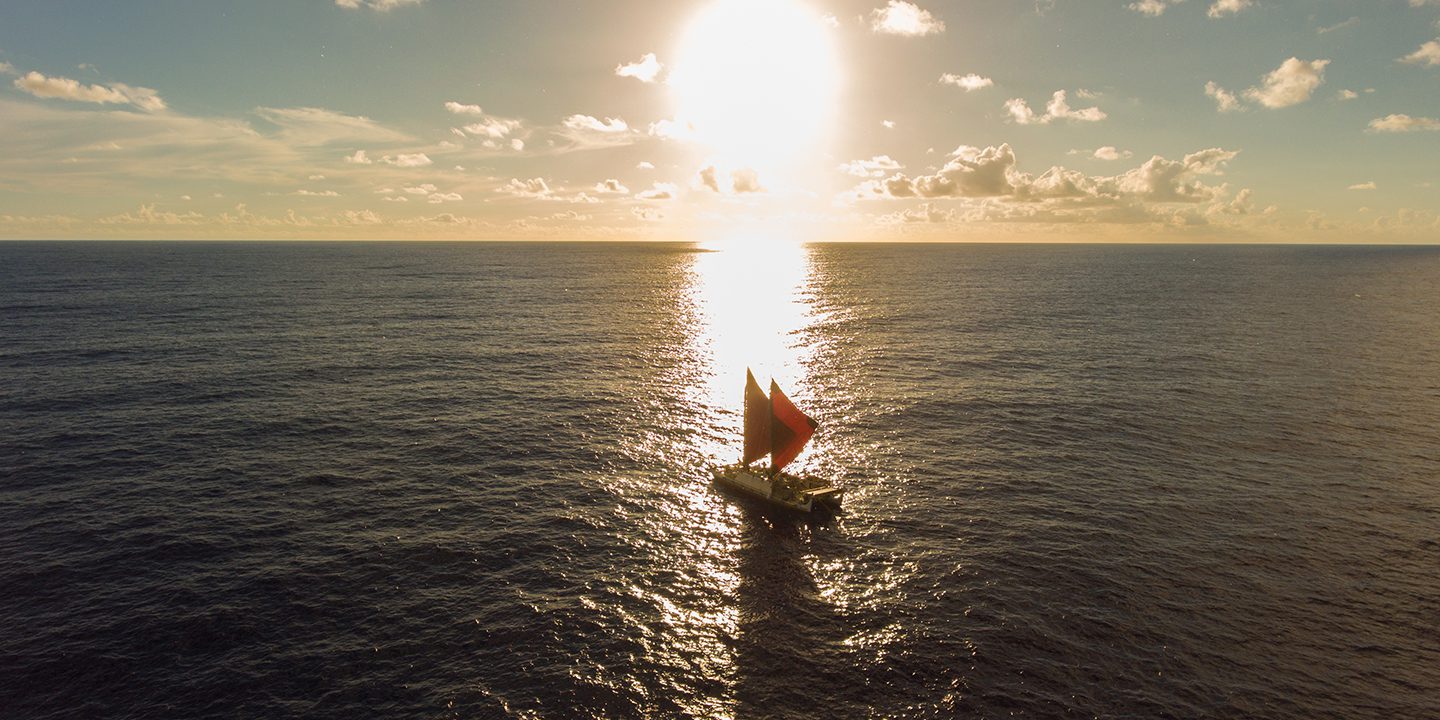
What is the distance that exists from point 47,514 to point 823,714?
192 ft

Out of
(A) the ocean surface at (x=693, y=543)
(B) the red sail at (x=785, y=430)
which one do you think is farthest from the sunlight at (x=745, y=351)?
(B) the red sail at (x=785, y=430)

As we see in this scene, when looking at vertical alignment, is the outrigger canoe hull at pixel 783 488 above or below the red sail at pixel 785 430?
below

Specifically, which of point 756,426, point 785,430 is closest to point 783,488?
point 785,430

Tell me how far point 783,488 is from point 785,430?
5.47m

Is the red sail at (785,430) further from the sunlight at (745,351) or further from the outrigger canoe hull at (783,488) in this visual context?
the sunlight at (745,351)

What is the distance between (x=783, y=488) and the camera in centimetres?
5525

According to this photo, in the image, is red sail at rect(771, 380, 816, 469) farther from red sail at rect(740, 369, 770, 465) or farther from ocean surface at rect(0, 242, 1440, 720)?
ocean surface at rect(0, 242, 1440, 720)

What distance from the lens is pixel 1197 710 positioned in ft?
108

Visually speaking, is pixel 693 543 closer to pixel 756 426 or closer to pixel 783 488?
pixel 783 488

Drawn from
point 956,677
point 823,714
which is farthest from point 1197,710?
point 823,714

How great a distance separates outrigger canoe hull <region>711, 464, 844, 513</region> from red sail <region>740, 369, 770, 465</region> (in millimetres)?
1543

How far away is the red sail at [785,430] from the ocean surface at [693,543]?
5.87 metres

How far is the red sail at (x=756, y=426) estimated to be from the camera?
5941 centimetres

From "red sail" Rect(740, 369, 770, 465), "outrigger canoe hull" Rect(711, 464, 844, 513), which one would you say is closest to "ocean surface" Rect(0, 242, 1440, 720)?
"outrigger canoe hull" Rect(711, 464, 844, 513)
